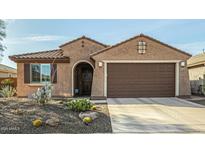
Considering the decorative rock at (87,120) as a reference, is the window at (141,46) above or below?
above

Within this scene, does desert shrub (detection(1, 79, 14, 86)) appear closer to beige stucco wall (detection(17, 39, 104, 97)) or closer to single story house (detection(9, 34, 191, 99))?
beige stucco wall (detection(17, 39, 104, 97))

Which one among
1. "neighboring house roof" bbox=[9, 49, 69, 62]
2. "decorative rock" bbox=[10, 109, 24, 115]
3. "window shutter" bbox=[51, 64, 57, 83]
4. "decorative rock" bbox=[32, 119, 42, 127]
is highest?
"neighboring house roof" bbox=[9, 49, 69, 62]

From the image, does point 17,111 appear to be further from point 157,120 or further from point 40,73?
point 40,73

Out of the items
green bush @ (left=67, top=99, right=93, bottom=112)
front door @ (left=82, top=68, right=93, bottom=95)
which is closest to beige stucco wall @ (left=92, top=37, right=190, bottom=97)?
front door @ (left=82, top=68, right=93, bottom=95)

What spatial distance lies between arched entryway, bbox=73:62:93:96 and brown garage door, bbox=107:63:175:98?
349 centimetres

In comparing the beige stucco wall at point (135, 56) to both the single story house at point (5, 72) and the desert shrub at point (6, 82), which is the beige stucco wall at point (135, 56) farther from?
the single story house at point (5, 72)

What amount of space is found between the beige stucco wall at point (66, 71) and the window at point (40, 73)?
1.68 feet

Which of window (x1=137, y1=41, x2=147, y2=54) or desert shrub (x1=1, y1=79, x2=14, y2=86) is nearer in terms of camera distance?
window (x1=137, y1=41, x2=147, y2=54)

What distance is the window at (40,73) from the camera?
15953 mm

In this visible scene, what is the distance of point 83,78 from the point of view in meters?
18.5

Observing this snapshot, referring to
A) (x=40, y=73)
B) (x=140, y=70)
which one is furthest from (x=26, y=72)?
(x=140, y=70)

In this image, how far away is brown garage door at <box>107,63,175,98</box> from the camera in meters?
14.6

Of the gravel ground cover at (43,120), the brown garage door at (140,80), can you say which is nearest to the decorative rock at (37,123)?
the gravel ground cover at (43,120)

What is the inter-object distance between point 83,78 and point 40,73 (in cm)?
399
